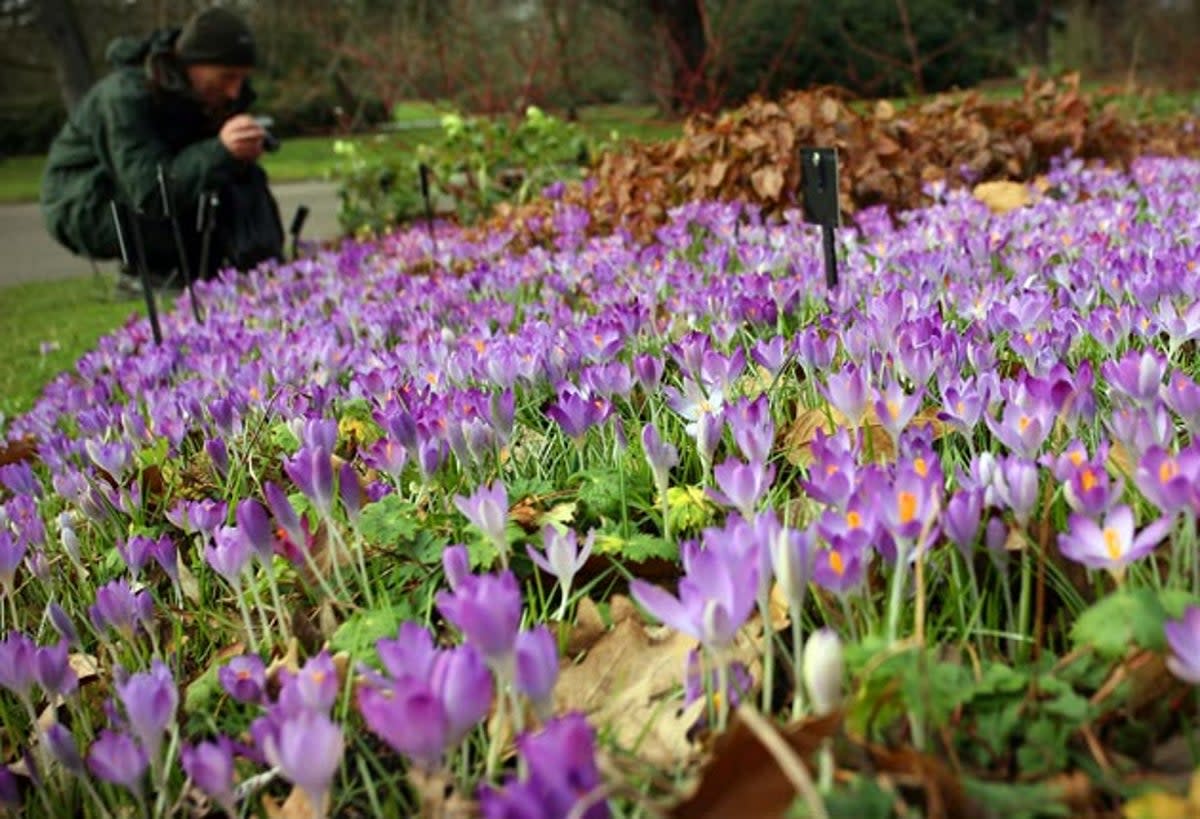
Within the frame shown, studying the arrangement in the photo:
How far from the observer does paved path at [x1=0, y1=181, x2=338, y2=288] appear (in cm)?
1112

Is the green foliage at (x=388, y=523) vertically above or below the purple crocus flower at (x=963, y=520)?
below

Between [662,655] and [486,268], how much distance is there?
3196mm

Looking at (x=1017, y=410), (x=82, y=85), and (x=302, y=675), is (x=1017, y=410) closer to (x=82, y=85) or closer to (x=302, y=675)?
(x=302, y=675)

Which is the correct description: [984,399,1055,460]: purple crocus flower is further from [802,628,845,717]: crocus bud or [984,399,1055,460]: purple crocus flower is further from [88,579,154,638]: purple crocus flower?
[88,579,154,638]: purple crocus flower

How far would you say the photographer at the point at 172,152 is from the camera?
246 inches

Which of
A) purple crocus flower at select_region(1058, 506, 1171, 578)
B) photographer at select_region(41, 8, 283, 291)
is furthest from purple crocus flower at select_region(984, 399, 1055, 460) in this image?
photographer at select_region(41, 8, 283, 291)

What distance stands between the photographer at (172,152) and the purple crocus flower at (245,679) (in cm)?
515

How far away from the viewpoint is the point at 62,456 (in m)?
2.43

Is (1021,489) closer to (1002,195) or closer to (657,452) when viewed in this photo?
(657,452)

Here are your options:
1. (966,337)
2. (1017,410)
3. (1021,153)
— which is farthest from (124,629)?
(1021,153)

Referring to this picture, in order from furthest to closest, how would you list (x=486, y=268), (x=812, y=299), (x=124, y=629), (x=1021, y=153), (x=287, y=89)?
(x=287, y=89), (x=1021, y=153), (x=486, y=268), (x=812, y=299), (x=124, y=629)

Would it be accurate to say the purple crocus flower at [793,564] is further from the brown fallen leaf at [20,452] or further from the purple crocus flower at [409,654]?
the brown fallen leaf at [20,452]

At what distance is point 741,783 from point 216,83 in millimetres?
6610

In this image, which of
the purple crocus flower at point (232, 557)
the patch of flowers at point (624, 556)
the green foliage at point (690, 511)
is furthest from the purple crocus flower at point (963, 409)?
the purple crocus flower at point (232, 557)
